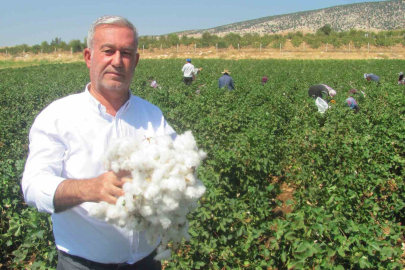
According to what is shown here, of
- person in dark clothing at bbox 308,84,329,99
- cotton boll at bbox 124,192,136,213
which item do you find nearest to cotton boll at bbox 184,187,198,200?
cotton boll at bbox 124,192,136,213

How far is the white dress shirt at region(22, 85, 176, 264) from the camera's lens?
5.22ft

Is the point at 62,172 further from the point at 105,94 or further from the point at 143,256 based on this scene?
the point at 143,256

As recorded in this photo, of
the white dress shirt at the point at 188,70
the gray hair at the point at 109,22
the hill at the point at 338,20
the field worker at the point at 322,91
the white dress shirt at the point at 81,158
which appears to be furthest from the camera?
the hill at the point at 338,20

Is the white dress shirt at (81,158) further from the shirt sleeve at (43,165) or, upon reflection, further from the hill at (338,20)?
the hill at (338,20)

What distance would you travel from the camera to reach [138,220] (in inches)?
55.2

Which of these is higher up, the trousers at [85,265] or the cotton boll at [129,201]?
the cotton boll at [129,201]

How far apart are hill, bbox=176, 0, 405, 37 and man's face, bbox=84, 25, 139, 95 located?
11559 cm

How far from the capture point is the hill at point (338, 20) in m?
114

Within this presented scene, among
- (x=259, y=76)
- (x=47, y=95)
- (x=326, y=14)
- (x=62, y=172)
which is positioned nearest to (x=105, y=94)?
(x=62, y=172)

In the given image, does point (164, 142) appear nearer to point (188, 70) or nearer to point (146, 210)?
point (146, 210)

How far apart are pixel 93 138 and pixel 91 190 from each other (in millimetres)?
405

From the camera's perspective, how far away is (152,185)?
1312mm

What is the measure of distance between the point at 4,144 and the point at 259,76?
1503 centimetres

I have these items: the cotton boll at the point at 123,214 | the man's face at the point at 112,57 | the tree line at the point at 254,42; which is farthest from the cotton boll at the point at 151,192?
the tree line at the point at 254,42
